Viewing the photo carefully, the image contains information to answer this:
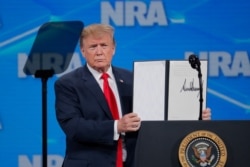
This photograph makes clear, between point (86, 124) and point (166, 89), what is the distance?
36 centimetres

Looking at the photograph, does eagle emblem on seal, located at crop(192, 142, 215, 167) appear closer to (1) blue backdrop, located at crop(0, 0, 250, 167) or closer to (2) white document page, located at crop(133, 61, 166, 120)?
(2) white document page, located at crop(133, 61, 166, 120)

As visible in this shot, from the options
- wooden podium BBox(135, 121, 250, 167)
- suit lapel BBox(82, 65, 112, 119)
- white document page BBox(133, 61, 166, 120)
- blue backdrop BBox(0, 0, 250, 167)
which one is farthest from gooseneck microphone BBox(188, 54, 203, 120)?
blue backdrop BBox(0, 0, 250, 167)

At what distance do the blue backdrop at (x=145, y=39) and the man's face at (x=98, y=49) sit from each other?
3.85ft

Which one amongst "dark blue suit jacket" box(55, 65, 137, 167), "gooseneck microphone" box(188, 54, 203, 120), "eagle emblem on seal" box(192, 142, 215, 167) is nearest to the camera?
"eagle emblem on seal" box(192, 142, 215, 167)

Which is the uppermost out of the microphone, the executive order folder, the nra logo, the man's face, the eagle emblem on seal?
the nra logo

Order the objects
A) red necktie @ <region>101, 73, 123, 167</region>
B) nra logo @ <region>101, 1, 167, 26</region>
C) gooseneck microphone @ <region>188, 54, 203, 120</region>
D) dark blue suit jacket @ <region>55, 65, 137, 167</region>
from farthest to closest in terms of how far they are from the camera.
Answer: nra logo @ <region>101, 1, 167, 26</region> → red necktie @ <region>101, 73, 123, 167</region> → dark blue suit jacket @ <region>55, 65, 137, 167</region> → gooseneck microphone @ <region>188, 54, 203, 120</region>

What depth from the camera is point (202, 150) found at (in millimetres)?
1771

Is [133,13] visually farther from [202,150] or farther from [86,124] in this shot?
[202,150]

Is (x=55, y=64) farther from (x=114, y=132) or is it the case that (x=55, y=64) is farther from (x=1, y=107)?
(x=114, y=132)

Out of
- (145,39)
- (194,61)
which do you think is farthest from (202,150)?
(145,39)

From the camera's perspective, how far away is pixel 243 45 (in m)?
3.51

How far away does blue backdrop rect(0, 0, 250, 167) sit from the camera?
3490 millimetres

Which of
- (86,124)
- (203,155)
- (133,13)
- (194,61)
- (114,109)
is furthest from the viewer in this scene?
(133,13)

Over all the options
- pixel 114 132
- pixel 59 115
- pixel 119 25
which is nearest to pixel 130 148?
pixel 114 132
